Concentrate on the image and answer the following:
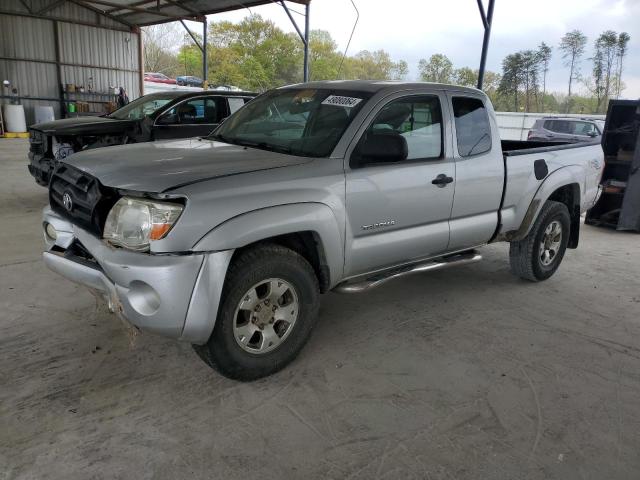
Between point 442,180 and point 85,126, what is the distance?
5832mm

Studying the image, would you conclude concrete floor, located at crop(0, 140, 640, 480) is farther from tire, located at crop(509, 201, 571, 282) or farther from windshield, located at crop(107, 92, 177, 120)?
windshield, located at crop(107, 92, 177, 120)

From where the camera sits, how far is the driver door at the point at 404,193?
3455mm

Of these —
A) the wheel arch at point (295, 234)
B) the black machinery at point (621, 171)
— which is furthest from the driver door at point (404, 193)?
the black machinery at point (621, 171)

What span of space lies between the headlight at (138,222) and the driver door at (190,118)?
18.2ft

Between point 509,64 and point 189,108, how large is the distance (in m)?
28.4

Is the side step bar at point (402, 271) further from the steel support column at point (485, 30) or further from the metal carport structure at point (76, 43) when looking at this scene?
the metal carport structure at point (76, 43)

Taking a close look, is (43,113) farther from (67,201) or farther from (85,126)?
(67,201)

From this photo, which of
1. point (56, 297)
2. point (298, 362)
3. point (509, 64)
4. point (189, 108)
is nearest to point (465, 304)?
point (298, 362)

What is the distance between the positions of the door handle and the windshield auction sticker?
81cm

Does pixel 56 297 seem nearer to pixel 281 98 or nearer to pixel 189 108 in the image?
pixel 281 98

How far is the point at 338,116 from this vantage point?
11.9 feet

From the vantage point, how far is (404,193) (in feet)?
12.0

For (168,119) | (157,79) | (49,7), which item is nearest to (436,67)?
(157,79)

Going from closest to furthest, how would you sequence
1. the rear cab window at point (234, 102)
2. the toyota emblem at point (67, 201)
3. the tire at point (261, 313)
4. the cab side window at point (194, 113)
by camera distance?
the tire at point (261, 313) < the toyota emblem at point (67, 201) < the cab side window at point (194, 113) < the rear cab window at point (234, 102)
